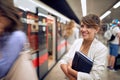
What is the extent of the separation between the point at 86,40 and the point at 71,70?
0.29m

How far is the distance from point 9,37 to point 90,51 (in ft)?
3.26

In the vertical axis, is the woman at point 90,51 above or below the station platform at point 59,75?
above

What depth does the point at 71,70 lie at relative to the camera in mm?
1719

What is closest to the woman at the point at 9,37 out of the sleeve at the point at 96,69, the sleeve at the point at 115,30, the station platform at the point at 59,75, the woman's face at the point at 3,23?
the woman's face at the point at 3,23

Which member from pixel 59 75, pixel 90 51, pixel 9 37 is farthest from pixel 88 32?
pixel 59 75

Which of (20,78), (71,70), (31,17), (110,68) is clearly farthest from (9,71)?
(110,68)

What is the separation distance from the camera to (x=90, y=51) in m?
1.78

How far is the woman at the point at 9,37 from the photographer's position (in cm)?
84

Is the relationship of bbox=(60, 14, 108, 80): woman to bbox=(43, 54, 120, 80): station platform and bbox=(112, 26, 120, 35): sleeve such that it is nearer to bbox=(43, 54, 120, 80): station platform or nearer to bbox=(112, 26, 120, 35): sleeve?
bbox=(43, 54, 120, 80): station platform

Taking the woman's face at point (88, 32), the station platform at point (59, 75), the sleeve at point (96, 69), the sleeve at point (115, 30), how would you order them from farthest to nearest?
the sleeve at point (115, 30) → the station platform at point (59, 75) → the woman's face at point (88, 32) → the sleeve at point (96, 69)

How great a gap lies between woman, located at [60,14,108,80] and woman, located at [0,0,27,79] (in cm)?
90

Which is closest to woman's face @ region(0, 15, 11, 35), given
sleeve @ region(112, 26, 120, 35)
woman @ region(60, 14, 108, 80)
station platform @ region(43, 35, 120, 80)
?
woman @ region(60, 14, 108, 80)

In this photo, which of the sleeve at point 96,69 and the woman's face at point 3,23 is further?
the sleeve at point 96,69

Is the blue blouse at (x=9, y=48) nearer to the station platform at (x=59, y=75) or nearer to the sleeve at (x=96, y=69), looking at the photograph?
the sleeve at (x=96, y=69)
